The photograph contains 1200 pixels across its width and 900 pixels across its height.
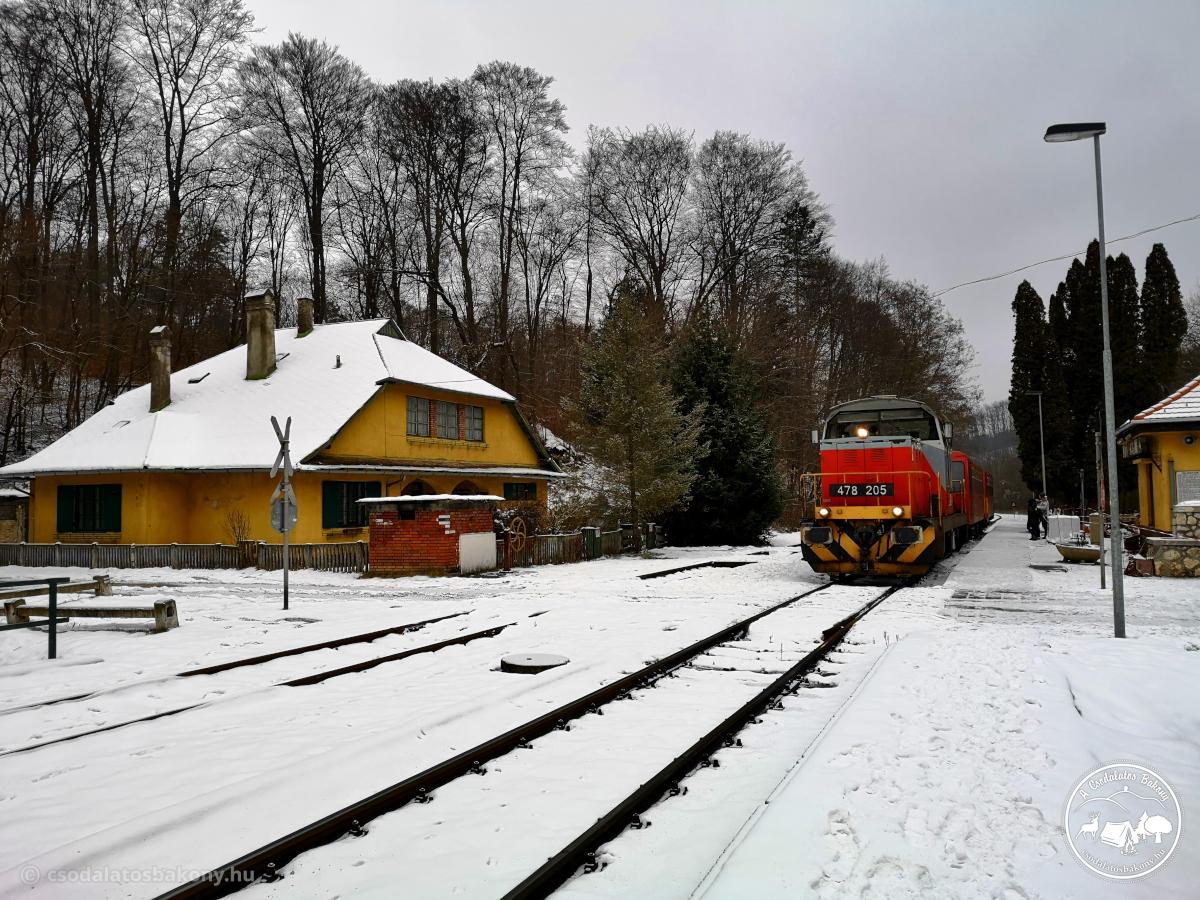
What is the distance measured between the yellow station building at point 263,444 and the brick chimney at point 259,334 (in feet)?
0.14

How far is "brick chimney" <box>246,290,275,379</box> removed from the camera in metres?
28.3

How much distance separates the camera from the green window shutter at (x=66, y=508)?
81.5 ft

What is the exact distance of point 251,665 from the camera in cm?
868

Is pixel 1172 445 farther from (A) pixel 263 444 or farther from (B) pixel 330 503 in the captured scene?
(A) pixel 263 444

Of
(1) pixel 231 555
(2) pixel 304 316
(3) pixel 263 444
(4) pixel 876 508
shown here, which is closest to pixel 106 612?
(1) pixel 231 555

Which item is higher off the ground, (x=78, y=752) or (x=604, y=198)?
(x=604, y=198)

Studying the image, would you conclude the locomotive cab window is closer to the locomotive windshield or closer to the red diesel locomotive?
the locomotive windshield

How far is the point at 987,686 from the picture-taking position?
718 centimetres

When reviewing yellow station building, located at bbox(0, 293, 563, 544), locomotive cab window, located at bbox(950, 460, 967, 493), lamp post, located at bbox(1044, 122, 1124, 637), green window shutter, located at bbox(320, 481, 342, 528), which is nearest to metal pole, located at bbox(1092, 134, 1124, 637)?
lamp post, located at bbox(1044, 122, 1124, 637)

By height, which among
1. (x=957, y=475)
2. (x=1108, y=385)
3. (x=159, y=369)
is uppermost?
(x=159, y=369)

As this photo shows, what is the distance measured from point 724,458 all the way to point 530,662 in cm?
2216

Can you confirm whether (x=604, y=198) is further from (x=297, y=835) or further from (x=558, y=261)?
(x=297, y=835)

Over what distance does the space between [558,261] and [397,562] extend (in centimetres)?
2912

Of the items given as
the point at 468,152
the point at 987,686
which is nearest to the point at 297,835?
the point at 987,686
